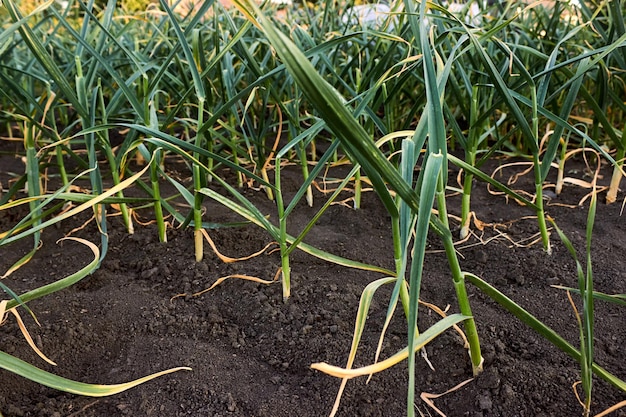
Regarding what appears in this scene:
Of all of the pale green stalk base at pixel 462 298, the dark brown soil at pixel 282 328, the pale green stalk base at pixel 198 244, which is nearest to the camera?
the pale green stalk base at pixel 462 298

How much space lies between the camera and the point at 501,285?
3.07 feet

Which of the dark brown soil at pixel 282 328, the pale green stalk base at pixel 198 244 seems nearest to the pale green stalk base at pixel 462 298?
the dark brown soil at pixel 282 328

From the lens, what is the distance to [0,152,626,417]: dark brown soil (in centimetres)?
69

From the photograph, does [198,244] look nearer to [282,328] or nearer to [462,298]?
[282,328]

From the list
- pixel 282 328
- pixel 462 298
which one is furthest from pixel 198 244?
pixel 462 298

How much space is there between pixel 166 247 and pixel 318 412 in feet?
1.71

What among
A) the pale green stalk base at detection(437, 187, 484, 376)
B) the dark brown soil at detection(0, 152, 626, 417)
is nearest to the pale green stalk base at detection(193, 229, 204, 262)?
the dark brown soil at detection(0, 152, 626, 417)

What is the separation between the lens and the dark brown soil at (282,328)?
27.2 inches

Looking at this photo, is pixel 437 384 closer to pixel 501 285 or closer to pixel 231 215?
pixel 501 285

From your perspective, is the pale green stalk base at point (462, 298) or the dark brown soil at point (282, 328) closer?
the pale green stalk base at point (462, 298)

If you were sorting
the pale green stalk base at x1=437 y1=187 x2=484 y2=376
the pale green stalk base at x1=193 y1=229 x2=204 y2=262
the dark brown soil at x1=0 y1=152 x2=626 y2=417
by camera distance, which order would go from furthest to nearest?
1. the pale green stalk base at x1=193 y1=229 x2=204 y2=262
2. the dark brown soil at x1=0 y1=152 x2=626 y2=417
3. the pale green stalk base at x1=437 y1=187 x2=484 y2=376

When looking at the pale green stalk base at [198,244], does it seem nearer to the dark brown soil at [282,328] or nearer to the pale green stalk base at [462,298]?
the dark brown soil at [282,328]

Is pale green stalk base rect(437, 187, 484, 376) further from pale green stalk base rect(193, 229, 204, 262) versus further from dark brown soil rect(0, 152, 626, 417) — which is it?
pale green stalk base rect(193, 229, 204, 262)

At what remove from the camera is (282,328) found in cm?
83
